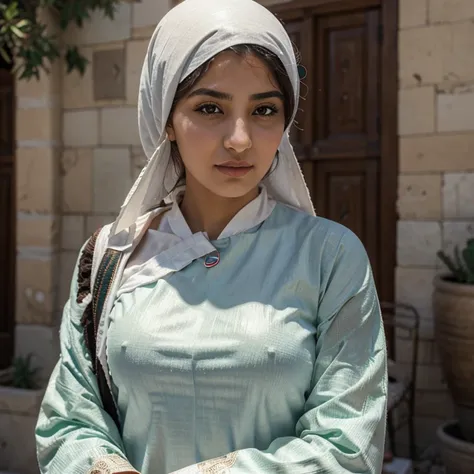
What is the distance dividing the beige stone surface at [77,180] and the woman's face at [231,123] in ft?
9.68

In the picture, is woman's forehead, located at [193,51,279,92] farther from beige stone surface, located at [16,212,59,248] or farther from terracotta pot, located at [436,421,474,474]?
beige stone surface, located at [16,212,59,248]

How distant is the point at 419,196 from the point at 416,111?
442mm

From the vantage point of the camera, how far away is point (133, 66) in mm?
3861

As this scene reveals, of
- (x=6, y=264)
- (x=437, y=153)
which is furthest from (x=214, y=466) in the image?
(x=6, y=264)

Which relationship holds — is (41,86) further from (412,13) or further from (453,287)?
(453,287)

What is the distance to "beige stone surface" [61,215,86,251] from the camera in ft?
13.1

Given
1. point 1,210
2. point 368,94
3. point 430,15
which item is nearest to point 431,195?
point 368,94

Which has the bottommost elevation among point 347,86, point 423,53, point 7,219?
point 7,219

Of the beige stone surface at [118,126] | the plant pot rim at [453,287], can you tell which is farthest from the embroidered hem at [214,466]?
the beige stone surface at [118,126]

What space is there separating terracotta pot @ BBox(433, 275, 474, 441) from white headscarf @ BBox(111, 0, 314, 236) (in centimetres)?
176

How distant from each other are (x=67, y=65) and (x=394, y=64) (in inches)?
81.4

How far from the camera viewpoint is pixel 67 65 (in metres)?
3.99

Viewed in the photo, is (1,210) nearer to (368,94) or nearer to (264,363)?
(368,94)

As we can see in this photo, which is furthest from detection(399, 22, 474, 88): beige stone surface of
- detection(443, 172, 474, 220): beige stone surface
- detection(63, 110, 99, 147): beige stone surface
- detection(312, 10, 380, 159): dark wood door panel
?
detection(63, 110, 99, 147): beige stone surface
